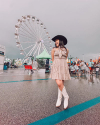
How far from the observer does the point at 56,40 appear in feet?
7.50

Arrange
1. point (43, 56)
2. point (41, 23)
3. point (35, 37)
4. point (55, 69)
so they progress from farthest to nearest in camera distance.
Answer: point (41, 23) → point (35, 37) → point (43, 56) → point (55, 69)

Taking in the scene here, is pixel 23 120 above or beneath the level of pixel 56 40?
beneath

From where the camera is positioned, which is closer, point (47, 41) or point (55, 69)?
point (55, 69)

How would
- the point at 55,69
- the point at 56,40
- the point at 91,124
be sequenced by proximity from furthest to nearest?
the point at 56,40, the point at 55,69, the point at 91,124

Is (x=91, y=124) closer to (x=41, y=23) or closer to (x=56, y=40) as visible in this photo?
(x=56, y=40)

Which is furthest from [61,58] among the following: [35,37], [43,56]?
[35,37]

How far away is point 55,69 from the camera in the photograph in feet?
7.04

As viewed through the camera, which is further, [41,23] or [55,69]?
[41,23]

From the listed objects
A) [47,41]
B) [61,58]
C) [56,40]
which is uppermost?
[47,41]

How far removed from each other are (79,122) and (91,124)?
0.54ft

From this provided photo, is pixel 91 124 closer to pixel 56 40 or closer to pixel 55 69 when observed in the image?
pixel 55 69

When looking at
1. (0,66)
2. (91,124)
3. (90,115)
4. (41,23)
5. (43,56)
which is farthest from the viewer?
(41,23)

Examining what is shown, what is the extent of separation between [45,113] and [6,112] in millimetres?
682

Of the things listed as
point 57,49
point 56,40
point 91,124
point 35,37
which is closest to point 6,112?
point 91,124
